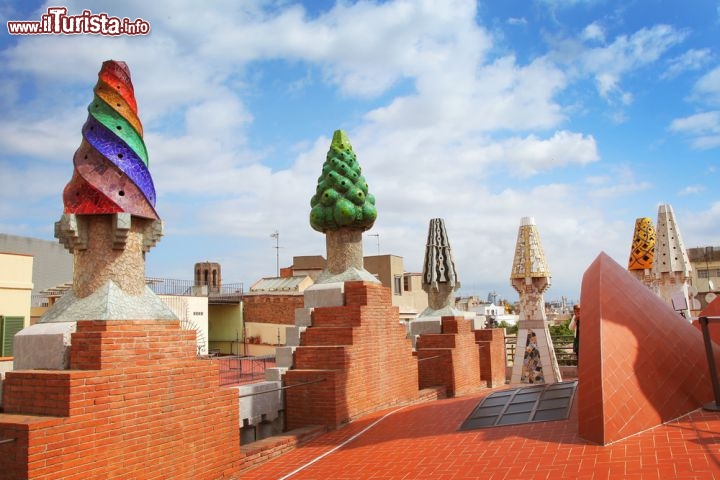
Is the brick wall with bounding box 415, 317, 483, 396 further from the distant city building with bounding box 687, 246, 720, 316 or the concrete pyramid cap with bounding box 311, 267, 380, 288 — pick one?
the distant city building with bounding box 687, 246, 720, 316

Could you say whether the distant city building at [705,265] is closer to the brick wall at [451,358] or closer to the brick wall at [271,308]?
the brick wall at [271,308]

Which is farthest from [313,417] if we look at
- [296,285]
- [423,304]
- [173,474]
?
[423,304]

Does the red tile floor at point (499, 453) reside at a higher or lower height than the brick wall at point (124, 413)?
lower

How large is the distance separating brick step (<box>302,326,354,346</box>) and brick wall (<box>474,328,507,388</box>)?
7306 mm

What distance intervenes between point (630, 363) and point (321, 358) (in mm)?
4312

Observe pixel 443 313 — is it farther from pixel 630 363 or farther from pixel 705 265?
pixel 705 265

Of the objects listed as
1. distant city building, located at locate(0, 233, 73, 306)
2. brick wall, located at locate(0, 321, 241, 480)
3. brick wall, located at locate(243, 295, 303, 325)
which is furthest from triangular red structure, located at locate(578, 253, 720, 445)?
distant city building, located at locate(0, 233, 73, 306)

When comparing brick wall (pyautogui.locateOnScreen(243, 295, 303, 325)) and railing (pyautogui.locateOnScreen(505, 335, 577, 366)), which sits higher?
brick wall (pyautogui.locateOnScreen(243, 295, 303, 325))

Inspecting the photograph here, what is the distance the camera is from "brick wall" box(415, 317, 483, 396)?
41.7ft

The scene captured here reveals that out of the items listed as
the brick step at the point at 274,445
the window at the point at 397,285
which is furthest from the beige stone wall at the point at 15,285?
the window at the point at 397,285

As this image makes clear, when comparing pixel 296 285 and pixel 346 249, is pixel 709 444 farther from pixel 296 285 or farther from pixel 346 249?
pixel 296 285

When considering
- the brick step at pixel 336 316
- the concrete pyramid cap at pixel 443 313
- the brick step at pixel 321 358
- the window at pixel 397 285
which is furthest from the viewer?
the window at pixel 397 285

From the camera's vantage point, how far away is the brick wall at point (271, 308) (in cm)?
2661

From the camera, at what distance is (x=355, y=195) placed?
11016 millimetres
